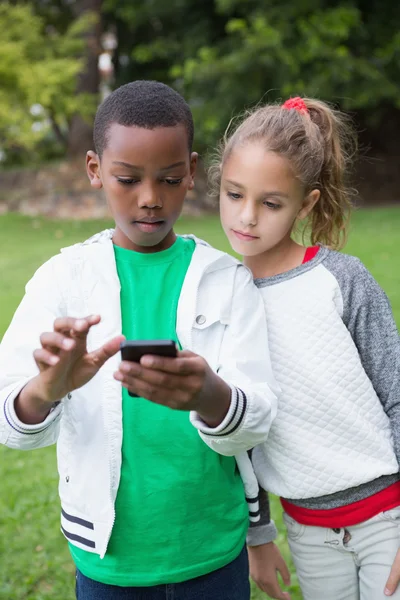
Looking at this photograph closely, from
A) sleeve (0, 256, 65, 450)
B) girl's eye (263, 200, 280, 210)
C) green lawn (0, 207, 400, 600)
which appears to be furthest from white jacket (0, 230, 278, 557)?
green lawn (0, 207, 400, 600)

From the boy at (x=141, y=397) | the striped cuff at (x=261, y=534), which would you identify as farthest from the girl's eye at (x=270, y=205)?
the striped cuff at (x=261, y=534)

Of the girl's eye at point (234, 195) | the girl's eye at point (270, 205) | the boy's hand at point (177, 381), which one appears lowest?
the boy's hand at point (177, 381)

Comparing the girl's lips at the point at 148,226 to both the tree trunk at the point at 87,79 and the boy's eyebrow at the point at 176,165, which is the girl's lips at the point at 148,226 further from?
the tree trunk at the point at 87,79

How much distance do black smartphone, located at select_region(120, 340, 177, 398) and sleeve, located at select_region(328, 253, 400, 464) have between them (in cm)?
72

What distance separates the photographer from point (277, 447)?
183 cm

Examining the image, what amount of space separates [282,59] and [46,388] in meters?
14.1

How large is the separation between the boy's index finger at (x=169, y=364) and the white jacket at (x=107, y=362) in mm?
234

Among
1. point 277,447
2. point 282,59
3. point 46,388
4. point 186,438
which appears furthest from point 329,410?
point 282,59

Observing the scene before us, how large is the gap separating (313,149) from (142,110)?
507 millimetres

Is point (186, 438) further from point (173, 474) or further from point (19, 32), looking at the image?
point (19, 32)

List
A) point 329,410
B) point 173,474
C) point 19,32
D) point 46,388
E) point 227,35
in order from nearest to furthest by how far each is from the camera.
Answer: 1. point 46,388
2. point 173,474
3. point 329,410
4. point 19,32
5. point 227,35

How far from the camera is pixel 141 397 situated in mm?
1564

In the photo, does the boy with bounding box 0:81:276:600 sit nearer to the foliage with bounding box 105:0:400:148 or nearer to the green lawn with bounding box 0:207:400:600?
the green lawn with bounding box 0:207:400:600

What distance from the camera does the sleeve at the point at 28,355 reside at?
4.88ft
